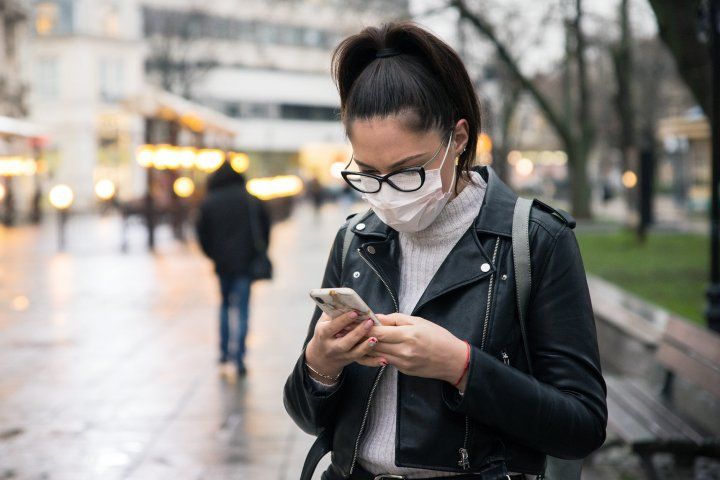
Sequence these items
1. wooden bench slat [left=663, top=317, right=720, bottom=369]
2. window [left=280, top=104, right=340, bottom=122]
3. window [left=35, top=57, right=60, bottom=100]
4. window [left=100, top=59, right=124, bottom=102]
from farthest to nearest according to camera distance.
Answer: window [left=280, top=104, right=340, bottom=122], window [left=100, top=59, right=124, bottom=102], window [left=35, top=57, right=60, bottom=100], wooden bench slat [left=663, top=317, right=720, bottom=369]

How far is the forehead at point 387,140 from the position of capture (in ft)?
6.70

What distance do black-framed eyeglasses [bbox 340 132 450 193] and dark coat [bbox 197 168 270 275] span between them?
22.9 feet

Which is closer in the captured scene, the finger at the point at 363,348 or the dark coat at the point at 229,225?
the finger at the point at 363,348

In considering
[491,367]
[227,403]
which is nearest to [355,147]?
[491,367]

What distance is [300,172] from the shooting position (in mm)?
77875

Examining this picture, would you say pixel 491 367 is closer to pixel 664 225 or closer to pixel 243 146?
pixel 664 225

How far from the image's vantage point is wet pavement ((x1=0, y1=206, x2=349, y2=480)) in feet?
20.0

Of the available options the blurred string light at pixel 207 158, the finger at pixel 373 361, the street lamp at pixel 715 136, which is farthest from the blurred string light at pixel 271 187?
the finger at pixel 373 361

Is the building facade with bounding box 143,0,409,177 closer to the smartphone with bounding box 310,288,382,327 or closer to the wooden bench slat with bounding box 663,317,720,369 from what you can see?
the wooden bench slat with bounding box 663,317,720,369

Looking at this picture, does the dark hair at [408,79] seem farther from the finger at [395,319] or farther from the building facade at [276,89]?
the building facade at [276,89]

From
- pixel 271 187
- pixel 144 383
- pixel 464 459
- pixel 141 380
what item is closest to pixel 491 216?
pixel 464 459

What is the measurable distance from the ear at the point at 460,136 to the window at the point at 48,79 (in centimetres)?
5468

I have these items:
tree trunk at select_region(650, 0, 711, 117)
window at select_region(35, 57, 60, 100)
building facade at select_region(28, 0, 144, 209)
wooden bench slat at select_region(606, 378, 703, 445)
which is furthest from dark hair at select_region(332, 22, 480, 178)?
window at select_region(35, 57, 60, 100)

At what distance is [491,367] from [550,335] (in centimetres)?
17
